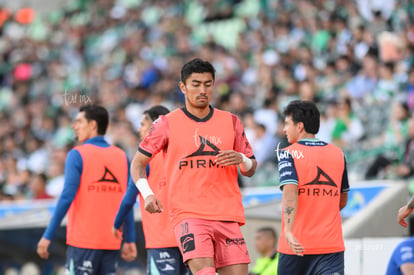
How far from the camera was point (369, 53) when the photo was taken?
50.4 feet

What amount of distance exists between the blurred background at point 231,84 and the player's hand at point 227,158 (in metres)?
3.00

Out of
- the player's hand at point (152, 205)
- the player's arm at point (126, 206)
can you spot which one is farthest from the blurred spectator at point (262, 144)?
the player's hand at point (152, 205)

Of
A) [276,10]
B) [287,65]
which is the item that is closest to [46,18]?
[276,10]

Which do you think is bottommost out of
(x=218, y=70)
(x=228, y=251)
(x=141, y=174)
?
(x=228, y=251)

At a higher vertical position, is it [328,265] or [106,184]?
[106,184]

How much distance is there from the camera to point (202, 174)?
6.42m

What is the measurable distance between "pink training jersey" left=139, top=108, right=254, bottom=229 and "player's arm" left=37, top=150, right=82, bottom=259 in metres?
2.04

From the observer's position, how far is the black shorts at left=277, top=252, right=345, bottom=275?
6770mm

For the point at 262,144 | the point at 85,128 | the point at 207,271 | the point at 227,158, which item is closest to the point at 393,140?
the point at 262,144

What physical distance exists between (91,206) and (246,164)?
251 cm

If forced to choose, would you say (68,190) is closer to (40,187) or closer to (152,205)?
(152,205)

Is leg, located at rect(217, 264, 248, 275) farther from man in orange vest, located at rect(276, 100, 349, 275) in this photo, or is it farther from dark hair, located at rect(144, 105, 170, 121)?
dark hair, located at rect(144, 105, 170, 121)

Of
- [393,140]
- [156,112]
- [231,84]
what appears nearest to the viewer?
[156,112]

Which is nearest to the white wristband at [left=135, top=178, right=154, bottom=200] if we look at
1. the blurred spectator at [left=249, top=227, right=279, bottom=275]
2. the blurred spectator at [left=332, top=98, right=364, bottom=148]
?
the blurred spectator at [left=249, top=227, right=279, bottom=275]
